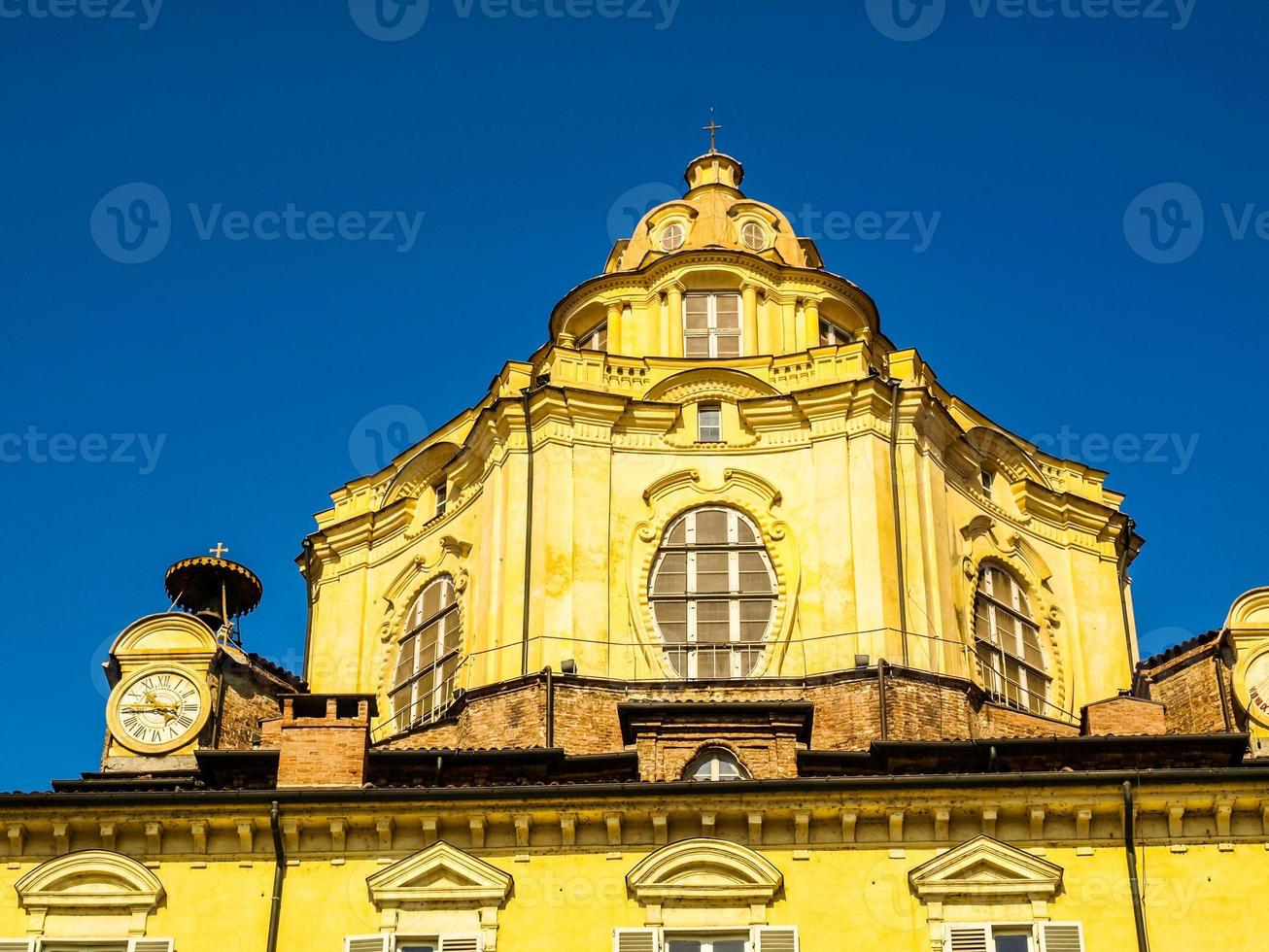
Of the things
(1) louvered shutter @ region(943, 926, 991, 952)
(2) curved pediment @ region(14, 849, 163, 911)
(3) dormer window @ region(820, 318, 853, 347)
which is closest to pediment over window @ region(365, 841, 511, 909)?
(2) curved pediment @ region(14, 849, 163, 911)

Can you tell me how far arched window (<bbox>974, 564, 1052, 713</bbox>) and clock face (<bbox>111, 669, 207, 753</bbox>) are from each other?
582 inches

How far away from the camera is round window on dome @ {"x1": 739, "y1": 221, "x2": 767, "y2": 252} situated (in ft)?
184

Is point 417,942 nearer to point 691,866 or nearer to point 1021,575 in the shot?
point 691,866

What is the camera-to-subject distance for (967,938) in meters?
33.6

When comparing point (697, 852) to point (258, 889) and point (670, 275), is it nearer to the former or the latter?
point (258, 889)

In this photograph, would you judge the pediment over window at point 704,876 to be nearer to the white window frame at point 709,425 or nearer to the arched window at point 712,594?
the arched window at point 712,594

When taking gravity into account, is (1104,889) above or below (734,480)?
below

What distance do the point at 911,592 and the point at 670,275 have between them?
10.9m

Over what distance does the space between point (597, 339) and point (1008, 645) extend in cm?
1159

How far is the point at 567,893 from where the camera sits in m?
34.3

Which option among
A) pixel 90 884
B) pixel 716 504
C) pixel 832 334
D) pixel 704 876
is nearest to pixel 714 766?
pixel 704 876

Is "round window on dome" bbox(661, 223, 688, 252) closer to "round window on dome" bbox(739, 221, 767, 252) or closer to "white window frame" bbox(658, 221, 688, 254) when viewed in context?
"white window frame" bbox(658, 221, 688, 254)

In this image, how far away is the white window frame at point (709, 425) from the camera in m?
49.5

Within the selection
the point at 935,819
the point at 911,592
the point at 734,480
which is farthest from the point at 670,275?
the point at 935,819
